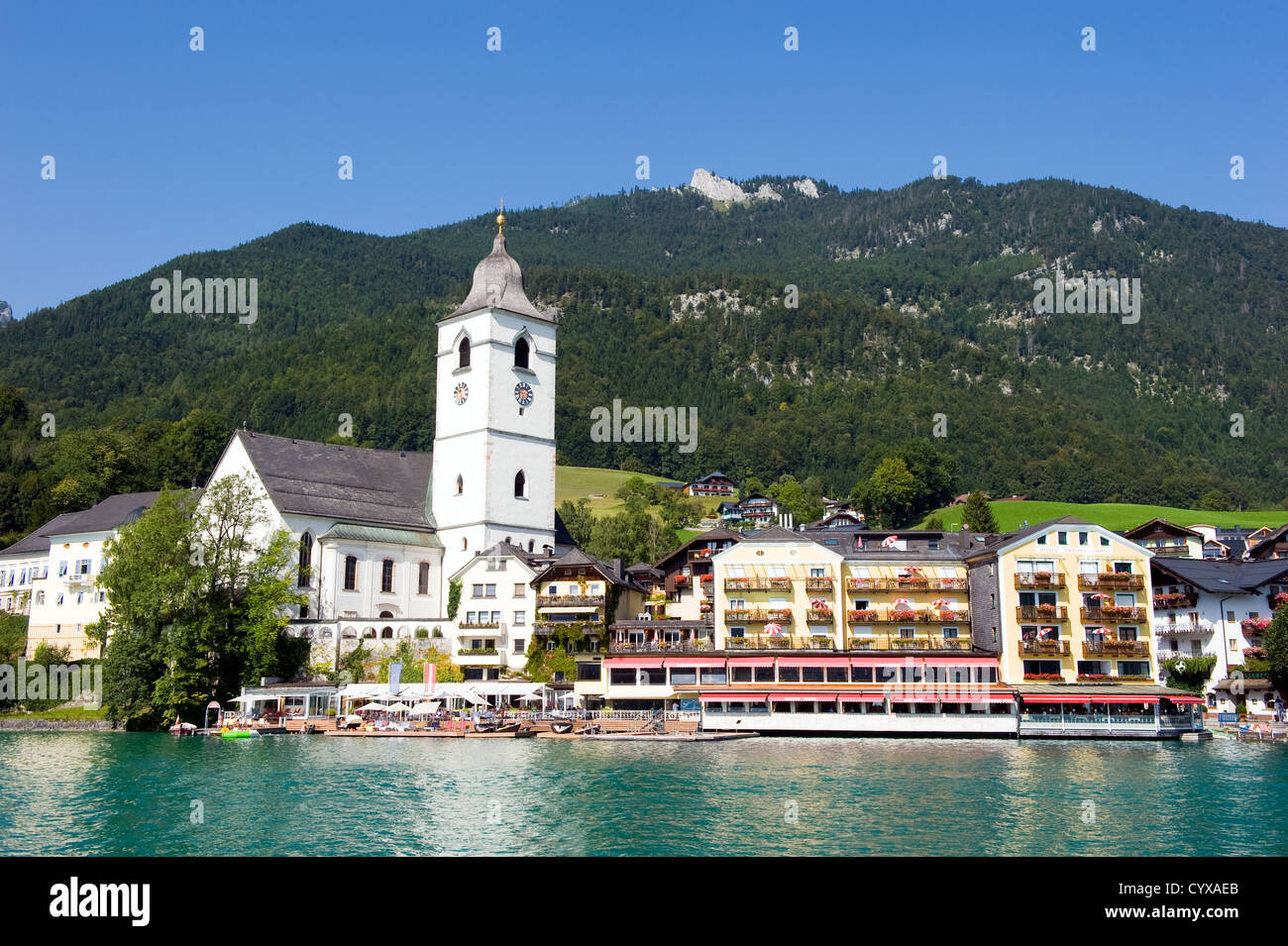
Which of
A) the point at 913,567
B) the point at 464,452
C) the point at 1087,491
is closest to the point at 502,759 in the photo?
the point at 913,567

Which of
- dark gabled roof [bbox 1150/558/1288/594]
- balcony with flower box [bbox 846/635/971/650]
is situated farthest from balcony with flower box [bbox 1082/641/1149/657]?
dark gabled roof [bbox 1150/558/1288/594]

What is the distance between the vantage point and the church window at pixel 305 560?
75.2 m

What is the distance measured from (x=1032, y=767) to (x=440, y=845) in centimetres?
2638

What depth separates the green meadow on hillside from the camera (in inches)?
5281

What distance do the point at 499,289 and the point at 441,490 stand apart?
14871mm

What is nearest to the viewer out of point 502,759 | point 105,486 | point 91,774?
point 91,774

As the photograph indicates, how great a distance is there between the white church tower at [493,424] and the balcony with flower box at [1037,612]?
32661mm

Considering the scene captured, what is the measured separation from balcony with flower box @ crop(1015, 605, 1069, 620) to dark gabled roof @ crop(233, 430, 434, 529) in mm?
39813

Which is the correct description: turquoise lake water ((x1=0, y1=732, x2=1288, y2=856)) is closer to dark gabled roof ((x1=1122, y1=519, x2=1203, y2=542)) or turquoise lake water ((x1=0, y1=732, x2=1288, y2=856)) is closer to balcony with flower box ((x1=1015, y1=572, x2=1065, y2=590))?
balcony with flower box ((x1=1015, y1=572, x2=1065, y2=590))

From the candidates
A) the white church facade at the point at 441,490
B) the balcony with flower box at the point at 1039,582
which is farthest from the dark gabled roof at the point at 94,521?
the balcony with flower box at the point at 1039,582

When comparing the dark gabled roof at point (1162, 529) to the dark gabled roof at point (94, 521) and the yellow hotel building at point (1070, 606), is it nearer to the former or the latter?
the yellow hotel building at point (1070, 606)

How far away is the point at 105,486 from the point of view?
11825cm

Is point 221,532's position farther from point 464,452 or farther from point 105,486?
point 105,486
